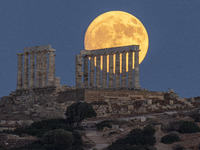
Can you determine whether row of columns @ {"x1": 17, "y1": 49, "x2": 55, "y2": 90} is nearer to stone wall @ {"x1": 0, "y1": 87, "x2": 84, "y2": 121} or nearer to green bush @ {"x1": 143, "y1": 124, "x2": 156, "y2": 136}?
stone wall @ {"x1": 0, "y1": 87, "x2": 84, "y2": 121}

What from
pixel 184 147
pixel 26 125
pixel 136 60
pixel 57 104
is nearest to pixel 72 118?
pixel 26 125

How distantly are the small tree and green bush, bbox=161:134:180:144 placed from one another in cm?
1393

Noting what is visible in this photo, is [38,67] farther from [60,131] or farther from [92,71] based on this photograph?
[60,131]

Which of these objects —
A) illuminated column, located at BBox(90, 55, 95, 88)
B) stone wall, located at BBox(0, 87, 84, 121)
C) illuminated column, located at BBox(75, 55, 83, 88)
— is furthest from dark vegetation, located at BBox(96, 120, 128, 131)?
illuminated column, located at BBox(90, 55, 95, 88)

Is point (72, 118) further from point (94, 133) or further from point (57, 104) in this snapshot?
point (57, 104)

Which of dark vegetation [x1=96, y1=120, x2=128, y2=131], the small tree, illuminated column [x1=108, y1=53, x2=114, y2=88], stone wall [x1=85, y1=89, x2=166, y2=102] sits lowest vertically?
dark vegetation [x1=96, y1=120, x2=128, y2=131]

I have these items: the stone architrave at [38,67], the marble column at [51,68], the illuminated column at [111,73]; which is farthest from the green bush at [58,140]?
the illuminated column at [111,73]

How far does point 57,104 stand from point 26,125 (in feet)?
34.8

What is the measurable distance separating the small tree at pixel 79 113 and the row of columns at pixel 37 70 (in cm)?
2122

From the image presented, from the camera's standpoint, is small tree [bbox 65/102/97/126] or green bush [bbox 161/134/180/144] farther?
small tree [bbox 65/102/97/126]

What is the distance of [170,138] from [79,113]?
15124 mm

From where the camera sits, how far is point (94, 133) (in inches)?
2506

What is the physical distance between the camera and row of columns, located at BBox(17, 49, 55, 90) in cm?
9177

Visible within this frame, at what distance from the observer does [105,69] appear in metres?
96.2
